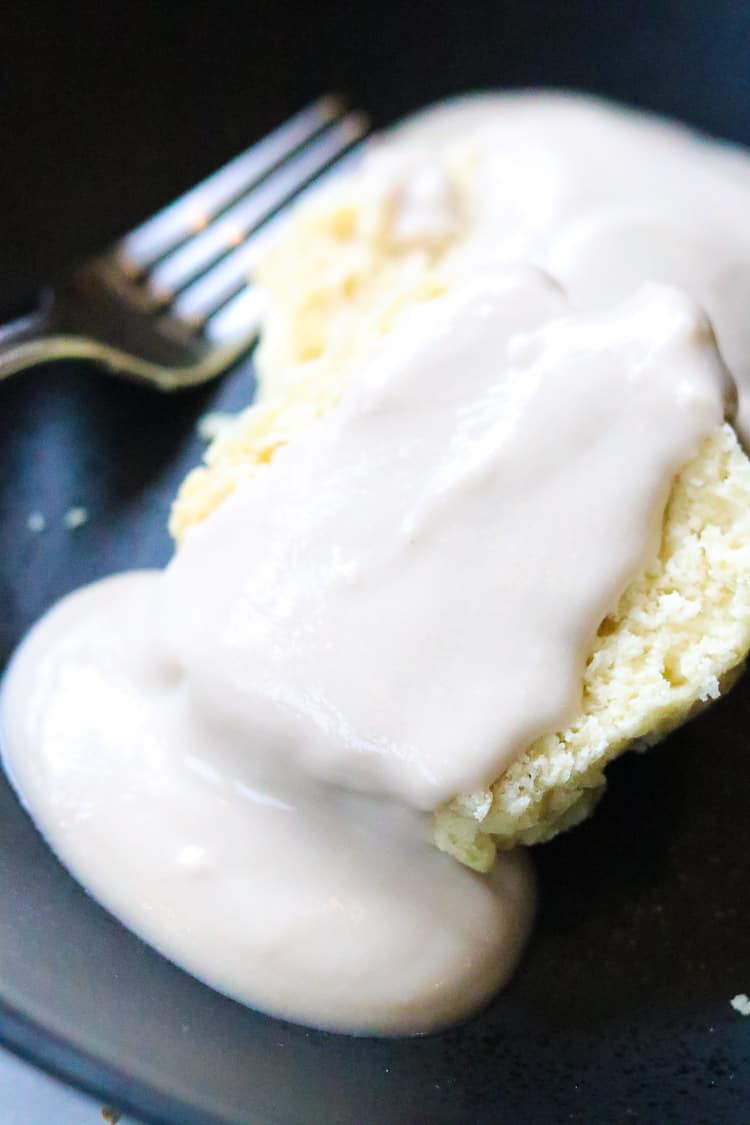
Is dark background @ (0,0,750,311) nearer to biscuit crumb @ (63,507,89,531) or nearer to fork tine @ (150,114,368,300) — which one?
fork tine @ (150,114,368,300)

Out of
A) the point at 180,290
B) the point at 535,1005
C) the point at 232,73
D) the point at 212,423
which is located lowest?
the point at 535,1005

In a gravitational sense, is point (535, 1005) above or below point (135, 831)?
below

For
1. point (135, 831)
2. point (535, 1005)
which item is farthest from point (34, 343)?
point (535, 1005)

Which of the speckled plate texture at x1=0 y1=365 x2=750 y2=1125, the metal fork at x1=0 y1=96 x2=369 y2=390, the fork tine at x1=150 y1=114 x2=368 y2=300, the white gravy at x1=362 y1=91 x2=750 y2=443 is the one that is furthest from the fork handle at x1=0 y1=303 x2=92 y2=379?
the white gravy at x1=362 y1=91 x2=750 y2=443

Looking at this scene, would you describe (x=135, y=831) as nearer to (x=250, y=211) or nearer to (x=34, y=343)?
(x=34, y=343)

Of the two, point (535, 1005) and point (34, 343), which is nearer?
point (535, 1005)

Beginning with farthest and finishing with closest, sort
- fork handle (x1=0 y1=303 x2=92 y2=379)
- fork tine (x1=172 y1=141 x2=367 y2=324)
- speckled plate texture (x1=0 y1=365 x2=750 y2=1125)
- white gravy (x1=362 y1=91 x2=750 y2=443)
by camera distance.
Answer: fork tine (x1=172 y1=141 x2=367 y2=324), fork handle (x1=0 y1=303 x2=92 y2=379), white gravy (x1=362 y1=91 x2=750 y2=443), speckled plate texture (x1=0 y1=365 x2=750 y2=1125)

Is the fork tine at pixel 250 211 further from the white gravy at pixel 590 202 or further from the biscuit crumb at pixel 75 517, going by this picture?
the biscuit crumb at pixel 75 517

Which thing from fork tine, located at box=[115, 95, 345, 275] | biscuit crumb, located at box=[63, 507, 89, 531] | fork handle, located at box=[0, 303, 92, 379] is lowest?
biscuit crumb, located at box=[63, 507, 89, 531]
